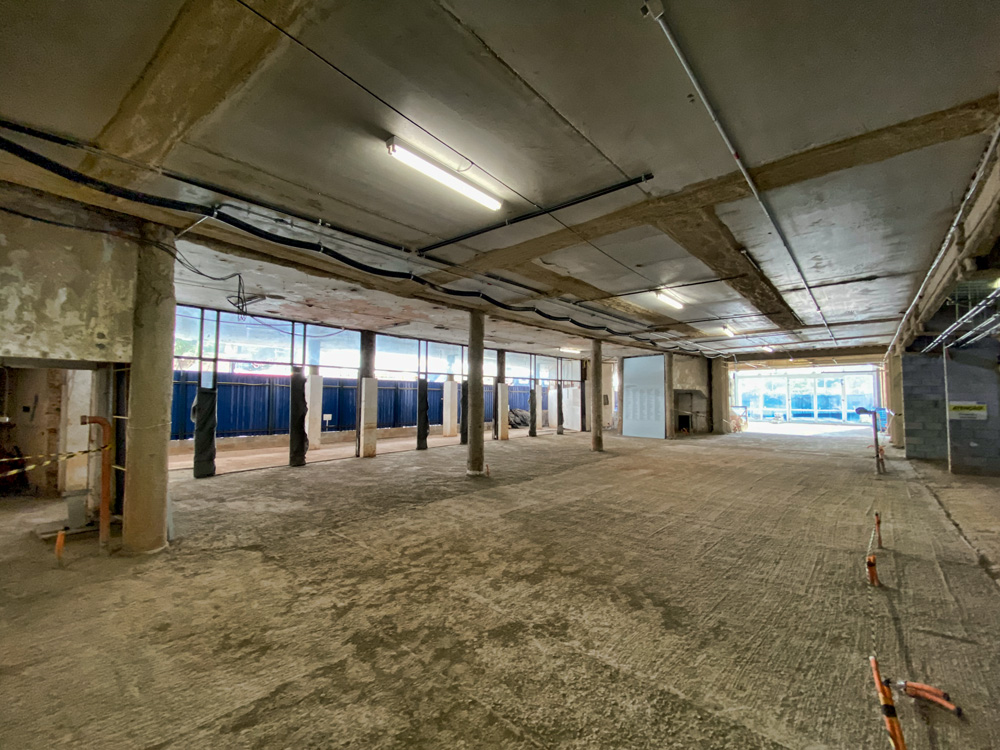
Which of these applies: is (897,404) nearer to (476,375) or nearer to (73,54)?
(476,375)

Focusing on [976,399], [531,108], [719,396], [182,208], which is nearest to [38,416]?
[182,208]

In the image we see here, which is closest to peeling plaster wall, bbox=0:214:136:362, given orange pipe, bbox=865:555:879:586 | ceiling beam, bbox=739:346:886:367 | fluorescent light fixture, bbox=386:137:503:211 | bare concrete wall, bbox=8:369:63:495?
fluorescent light fixture, bbox=386:137:503:211

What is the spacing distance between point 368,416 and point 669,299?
7.76 meters

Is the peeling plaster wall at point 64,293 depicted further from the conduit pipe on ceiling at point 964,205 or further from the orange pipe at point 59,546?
the conduit pipe on ceiling at point 964,205

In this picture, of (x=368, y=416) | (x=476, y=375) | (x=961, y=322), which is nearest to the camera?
(x=961, y=322)

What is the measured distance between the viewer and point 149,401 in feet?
13.0

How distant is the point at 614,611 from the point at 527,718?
45.4 inches

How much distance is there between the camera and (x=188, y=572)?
3463mm

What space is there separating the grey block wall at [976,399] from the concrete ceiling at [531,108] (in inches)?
209

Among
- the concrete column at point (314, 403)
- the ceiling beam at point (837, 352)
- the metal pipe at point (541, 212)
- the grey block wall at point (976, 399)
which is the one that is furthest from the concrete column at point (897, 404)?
the concrete column at point (314, 403)

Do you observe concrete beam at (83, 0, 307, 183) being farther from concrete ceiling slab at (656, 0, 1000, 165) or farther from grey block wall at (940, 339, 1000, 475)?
grey block wall at (940, 339, 1000, 475)

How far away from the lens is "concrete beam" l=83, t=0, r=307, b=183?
6.60 ft

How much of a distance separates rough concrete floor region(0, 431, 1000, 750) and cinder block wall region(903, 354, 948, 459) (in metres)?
5.88

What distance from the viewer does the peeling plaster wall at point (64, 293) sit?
3309mm
